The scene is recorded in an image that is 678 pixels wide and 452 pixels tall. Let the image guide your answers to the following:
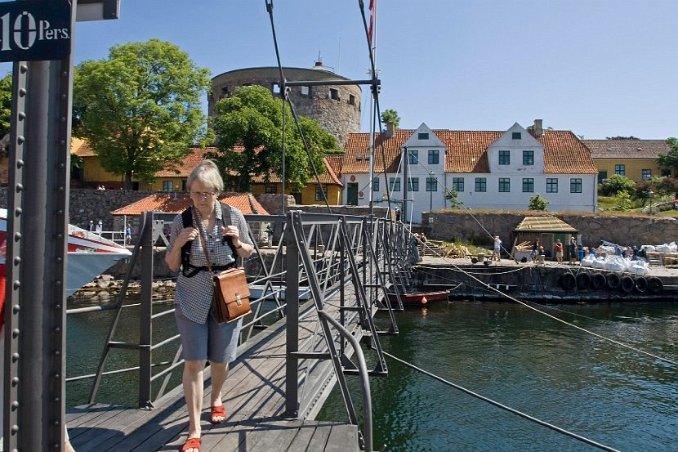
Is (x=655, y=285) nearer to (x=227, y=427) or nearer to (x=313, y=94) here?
(x=227, y=427)

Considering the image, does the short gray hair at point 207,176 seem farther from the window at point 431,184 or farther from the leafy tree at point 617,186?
the leafy tree at point 617,186

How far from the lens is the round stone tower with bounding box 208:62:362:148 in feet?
168

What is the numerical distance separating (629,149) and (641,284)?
124ft

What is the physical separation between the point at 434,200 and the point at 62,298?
125 ft

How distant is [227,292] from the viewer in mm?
3365

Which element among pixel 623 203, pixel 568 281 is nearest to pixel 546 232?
pixel 568 281

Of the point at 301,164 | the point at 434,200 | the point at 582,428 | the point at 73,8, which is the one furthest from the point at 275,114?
the point at 73,8

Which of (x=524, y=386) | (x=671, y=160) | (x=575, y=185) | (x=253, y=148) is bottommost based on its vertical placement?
(x=524, y=386)

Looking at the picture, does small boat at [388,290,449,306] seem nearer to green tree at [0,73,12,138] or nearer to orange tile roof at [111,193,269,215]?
orange tile roof at [111,193,269,215]

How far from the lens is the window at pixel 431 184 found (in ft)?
129

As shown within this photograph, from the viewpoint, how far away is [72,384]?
37.2ft

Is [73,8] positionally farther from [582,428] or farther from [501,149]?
[501,149]

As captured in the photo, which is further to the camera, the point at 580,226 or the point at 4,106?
the point at 4,106

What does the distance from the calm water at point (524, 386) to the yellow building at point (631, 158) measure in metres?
39.7
